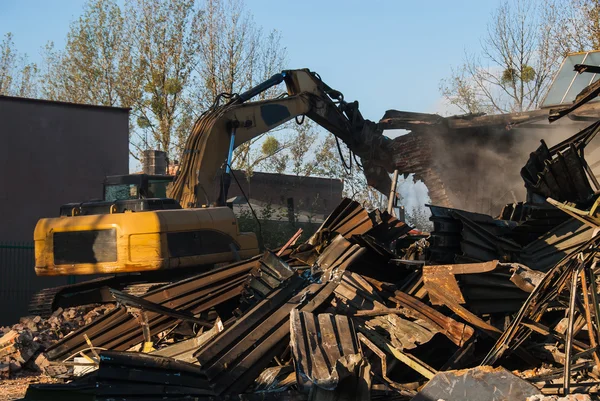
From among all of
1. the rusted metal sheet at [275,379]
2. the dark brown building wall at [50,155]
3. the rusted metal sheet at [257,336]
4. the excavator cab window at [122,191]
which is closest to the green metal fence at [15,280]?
the dark brown building wall at [50,155]

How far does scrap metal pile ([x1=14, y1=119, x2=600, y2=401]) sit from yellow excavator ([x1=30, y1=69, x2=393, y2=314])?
1.55m

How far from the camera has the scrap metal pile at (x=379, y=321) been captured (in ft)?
21.0

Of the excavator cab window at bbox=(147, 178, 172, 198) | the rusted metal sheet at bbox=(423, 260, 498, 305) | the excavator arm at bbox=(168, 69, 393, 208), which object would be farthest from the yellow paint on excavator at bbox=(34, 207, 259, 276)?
the rusted metal sheet at bbox=(423, 260, 498, 305)

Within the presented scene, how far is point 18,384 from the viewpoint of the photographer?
9.29m

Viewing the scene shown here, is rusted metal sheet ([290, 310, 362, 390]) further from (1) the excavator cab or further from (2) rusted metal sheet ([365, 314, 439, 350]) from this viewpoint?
(1) the excavator cab

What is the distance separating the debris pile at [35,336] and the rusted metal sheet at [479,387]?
5.66 meters

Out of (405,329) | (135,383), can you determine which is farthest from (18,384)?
(405,329)

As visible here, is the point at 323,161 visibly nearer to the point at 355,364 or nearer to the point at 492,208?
the point at 492,208

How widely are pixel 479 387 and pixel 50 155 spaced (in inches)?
645

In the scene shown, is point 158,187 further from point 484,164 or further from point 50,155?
point 484,164

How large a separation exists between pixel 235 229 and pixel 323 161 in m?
21.6

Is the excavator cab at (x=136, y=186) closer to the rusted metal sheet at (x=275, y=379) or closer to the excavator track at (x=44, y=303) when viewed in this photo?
the excavator track at (x=44, y=303)

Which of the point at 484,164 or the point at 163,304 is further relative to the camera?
the point at 484,164

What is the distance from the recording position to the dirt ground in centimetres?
832
